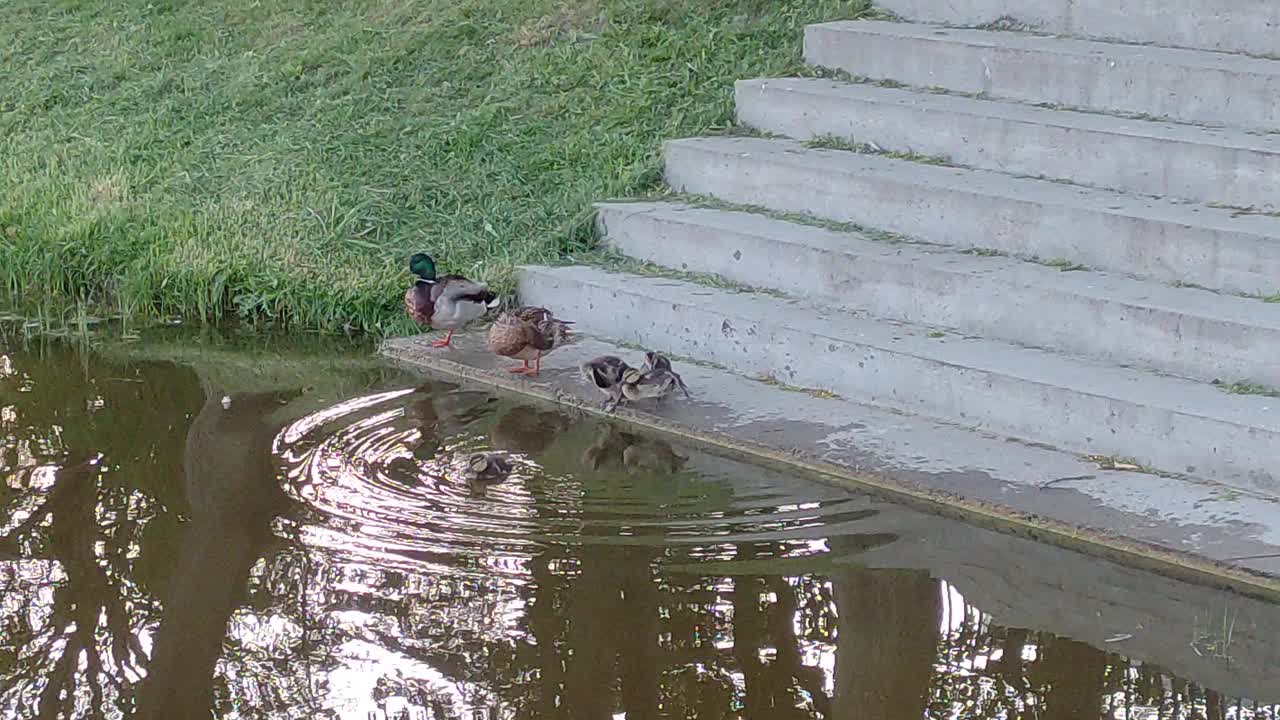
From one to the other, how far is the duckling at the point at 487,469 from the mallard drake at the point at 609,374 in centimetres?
79

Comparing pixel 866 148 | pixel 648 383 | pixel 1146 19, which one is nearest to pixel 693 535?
pixel 648 383

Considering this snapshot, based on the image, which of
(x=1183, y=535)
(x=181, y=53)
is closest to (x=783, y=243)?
(x=1183, y=535)

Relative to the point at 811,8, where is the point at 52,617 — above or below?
below

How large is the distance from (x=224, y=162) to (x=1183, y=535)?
668cm

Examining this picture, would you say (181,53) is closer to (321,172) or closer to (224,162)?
(224,162)

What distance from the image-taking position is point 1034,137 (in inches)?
302

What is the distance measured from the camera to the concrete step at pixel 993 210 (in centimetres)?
670

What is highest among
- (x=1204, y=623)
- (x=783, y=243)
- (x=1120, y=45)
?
(x=1120, y=45)

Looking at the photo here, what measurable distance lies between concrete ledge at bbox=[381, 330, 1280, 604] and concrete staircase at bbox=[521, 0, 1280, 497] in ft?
0.60

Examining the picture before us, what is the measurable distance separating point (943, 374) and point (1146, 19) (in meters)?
2.70

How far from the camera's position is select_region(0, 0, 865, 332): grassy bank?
348 inches

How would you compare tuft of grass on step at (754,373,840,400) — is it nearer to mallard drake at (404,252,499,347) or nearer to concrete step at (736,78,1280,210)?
mallard drake at (404,252,499,347)

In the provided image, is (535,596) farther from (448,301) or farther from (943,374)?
(448,301)

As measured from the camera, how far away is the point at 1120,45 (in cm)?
823
